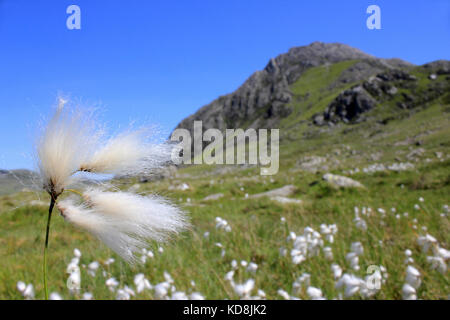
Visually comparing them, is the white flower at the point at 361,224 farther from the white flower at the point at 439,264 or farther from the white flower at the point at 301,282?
the white flower at the point at 301,282

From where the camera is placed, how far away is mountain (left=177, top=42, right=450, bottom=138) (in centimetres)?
7912

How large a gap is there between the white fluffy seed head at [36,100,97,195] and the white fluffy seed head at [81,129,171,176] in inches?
1.6

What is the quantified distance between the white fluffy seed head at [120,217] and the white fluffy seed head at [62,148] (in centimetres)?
8

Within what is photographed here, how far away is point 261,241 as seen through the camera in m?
5.41

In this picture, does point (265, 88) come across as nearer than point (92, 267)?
No

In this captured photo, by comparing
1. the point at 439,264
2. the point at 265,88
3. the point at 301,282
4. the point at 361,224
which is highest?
the point at 265,88

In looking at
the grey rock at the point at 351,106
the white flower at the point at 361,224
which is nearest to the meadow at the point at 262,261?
the white flower at the point at 361,224

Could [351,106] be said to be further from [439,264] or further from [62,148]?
[62,148]

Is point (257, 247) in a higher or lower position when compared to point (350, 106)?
lower

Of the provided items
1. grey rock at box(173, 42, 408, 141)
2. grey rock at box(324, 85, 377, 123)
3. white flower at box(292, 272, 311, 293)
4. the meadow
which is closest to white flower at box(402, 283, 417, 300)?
the meadow

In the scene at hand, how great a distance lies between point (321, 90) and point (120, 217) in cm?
14652

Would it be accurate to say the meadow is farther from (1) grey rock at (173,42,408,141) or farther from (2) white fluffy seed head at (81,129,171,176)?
(1) grey rock at (173,42,408,141)

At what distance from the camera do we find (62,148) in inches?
35.3

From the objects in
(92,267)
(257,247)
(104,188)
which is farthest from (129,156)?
(257,247)
